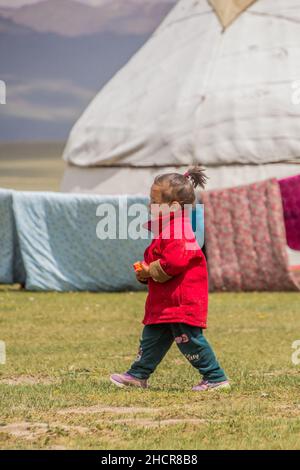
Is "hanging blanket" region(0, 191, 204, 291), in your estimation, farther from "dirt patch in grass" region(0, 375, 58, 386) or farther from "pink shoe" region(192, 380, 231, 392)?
"pink shoe" region(192, 380, 231, 392)

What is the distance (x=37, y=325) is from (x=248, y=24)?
19.9 feet

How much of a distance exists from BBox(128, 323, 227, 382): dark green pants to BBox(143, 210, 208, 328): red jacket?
0.07 meters

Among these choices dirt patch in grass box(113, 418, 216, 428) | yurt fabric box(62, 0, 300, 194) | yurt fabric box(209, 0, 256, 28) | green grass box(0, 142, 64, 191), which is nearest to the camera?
dirt patch in grass box(113, 418, 216, 428)

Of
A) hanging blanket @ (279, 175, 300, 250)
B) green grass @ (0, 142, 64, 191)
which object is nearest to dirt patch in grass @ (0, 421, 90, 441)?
hanging blanket @ (279, 175, 300, 250)

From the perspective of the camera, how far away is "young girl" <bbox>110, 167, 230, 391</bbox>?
5.43 meters

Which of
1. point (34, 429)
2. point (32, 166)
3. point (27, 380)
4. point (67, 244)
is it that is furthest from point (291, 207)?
point (32, 166)

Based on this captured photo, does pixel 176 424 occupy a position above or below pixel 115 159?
below

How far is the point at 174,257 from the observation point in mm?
5395

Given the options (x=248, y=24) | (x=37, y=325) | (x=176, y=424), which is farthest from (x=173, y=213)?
(x=248, y=24)

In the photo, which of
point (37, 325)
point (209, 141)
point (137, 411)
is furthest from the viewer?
A: point (209, 141)

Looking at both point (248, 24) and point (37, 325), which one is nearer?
point (37, 325)
